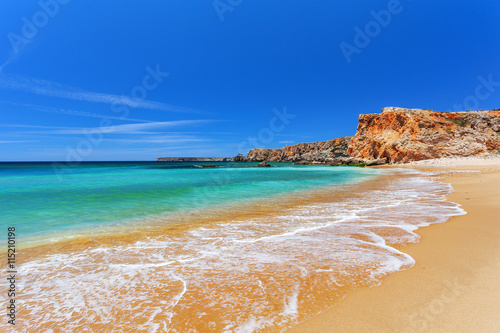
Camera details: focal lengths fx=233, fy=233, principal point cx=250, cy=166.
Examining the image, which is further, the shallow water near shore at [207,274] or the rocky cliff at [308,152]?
the rocky cliff at [308,152]

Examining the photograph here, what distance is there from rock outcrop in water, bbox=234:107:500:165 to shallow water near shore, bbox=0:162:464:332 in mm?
46103

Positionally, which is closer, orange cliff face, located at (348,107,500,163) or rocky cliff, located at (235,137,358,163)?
orange cliff face, located at (348,107,500,163)

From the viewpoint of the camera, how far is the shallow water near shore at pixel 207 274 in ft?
8.80

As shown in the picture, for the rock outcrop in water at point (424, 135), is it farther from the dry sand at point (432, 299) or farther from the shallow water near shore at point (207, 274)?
the dry sand at point (432, 299)

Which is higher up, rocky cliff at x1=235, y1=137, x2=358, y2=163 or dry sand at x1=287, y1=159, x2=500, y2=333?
rocky cliff at x1=235, y1=137, x2=358, y2=163

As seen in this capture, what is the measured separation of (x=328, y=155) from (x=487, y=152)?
6480 centimetres

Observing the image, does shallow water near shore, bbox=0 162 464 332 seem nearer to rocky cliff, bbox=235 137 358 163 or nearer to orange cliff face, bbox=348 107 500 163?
orange cliff face, bbox=348 107 500 163

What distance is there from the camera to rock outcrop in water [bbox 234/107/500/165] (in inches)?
1622

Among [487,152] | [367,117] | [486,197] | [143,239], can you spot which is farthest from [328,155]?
[143,239]

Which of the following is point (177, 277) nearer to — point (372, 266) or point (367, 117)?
point (372, 266)

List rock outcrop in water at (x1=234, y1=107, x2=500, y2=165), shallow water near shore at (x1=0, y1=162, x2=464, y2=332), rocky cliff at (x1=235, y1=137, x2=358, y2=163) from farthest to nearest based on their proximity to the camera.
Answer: rocky cliff at (x1=235, y1=137, x2=358, y2=163), rock outcrop in water at (x1=234, y1=107, x2=500, y2=165), shallow water near shore at (x1=0, y1=162, x2=464, y2=332)

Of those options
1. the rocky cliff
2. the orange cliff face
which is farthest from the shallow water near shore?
the rocky cliff

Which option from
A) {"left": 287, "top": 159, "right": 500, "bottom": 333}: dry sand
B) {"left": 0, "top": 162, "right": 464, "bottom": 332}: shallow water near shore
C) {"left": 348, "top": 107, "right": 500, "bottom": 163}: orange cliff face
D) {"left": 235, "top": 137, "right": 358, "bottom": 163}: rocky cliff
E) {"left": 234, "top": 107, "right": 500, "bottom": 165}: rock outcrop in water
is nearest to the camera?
{"left": 287, "top": 159, "right": 500, "bottom": 333}: dry sand

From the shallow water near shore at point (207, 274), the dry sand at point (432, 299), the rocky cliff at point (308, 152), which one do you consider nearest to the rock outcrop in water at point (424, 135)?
the rocky cliff at point (308, 152)
